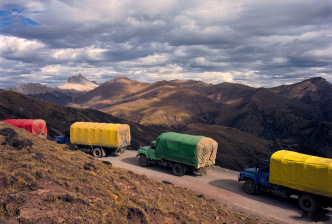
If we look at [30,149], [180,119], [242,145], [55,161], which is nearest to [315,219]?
[55,161]

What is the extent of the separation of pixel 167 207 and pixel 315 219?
29.9ft

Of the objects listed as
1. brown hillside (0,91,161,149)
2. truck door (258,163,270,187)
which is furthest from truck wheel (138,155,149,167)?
brown hillside (0,91,161,149)

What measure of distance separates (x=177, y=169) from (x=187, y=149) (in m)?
2.29

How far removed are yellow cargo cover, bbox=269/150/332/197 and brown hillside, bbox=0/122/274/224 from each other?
4091 mm

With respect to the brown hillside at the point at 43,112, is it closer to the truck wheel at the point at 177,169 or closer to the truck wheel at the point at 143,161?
the truck wheel at the point at 143,161

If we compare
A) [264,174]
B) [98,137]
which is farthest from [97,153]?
[264,174]

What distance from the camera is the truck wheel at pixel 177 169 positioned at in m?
20.0

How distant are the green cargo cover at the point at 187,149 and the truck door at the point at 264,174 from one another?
4.40 m

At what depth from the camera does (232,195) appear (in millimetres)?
17156

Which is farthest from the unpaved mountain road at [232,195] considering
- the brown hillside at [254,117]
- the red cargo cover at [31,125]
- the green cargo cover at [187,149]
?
the brown hillside at [254,117]

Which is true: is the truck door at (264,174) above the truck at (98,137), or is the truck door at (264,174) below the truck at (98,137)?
below

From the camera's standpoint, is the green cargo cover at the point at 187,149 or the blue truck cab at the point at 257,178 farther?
the green cargo cover at the point at 187,149

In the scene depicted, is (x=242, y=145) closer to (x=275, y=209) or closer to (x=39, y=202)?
(x=275, y=209)

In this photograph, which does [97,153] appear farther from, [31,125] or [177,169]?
[31,125]
